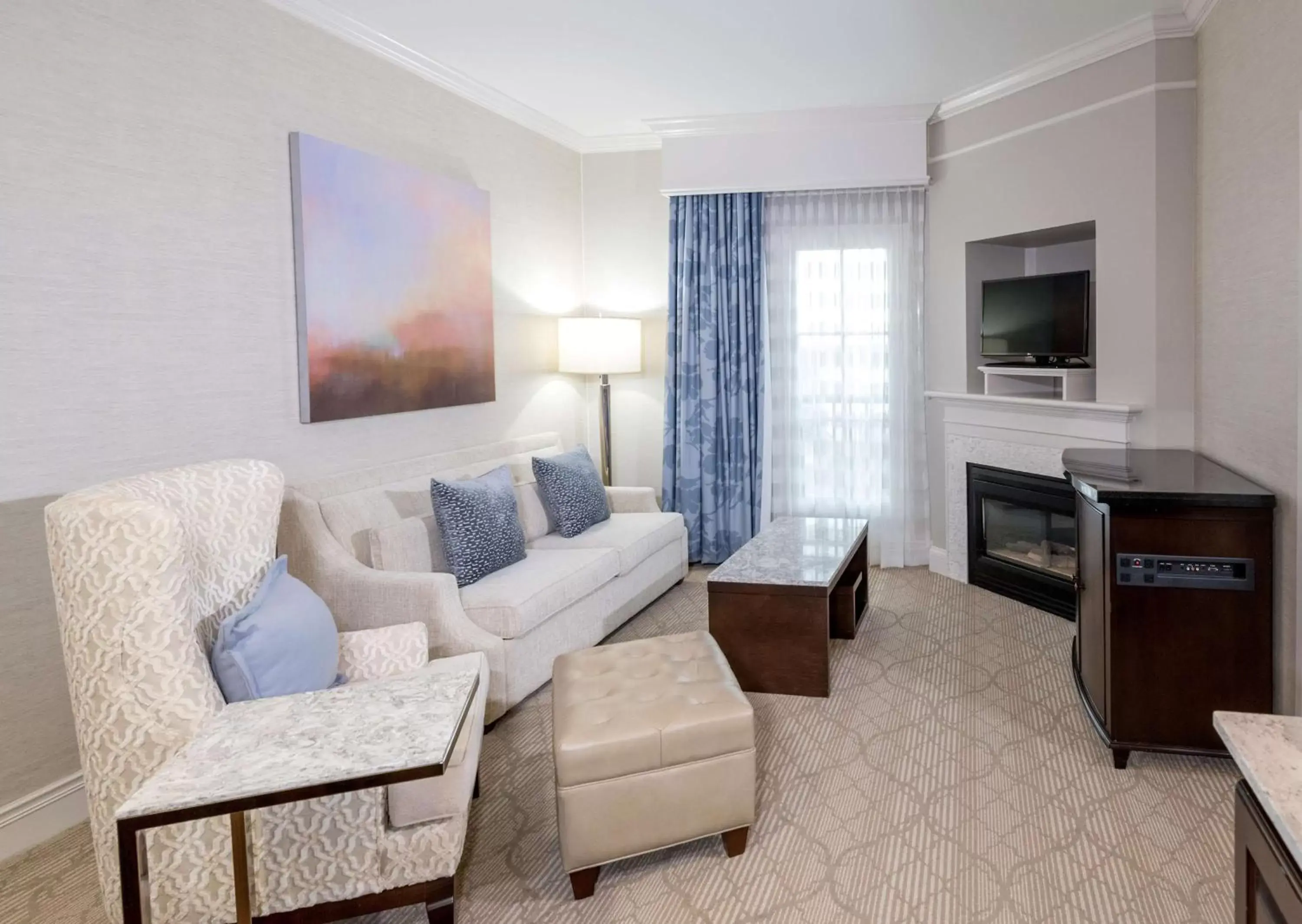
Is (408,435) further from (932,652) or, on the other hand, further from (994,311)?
(994,311)

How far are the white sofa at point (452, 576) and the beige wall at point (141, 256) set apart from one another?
0.25m

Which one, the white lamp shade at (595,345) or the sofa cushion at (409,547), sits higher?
the white lamp shade at (595,345)

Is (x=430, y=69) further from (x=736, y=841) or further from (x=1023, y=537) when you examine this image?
(x=1023, y=537)

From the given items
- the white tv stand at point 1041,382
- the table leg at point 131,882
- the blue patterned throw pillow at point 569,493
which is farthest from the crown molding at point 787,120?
the table leg at point 131,882

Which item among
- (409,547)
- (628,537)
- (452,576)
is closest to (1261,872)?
(452,576)

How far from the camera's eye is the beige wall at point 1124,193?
3.94 meters

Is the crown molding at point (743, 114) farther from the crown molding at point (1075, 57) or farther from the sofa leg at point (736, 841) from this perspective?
the sofa leg at point (736, 841)

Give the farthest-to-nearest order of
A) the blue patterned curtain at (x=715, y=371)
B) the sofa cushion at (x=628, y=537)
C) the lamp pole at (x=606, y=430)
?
the lamp pole at (x=606, y=430)
the blue patterned curtain at (x=715, y=371)
the sofa cushion at (x=628, y=537)

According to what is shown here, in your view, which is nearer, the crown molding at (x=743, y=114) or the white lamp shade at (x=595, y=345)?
the crown molding at (x=743, y=114)

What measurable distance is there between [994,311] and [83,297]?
4.29m

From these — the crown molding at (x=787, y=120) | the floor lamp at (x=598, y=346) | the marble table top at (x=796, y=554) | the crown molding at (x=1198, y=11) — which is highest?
the crown molding at (x=787, y=120)

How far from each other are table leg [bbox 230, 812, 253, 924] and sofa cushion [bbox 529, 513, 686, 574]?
2.74 m

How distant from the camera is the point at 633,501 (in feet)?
17.0

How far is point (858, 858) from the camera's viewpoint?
2.39 m
